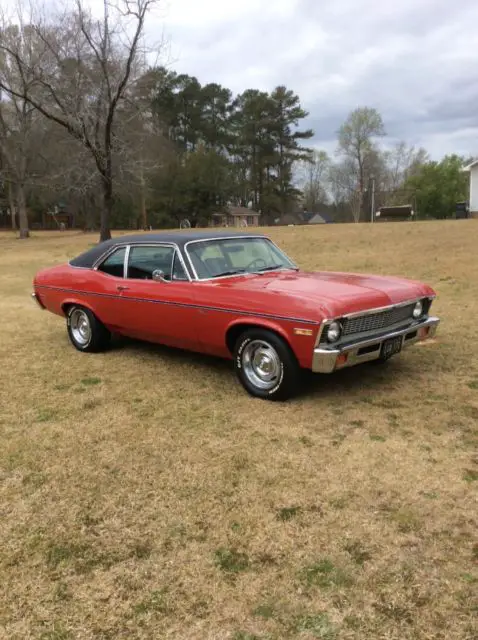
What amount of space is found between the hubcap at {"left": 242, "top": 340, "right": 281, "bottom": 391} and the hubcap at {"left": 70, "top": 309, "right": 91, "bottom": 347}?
8.32ft

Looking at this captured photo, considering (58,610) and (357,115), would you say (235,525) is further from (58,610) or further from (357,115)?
(357,115)

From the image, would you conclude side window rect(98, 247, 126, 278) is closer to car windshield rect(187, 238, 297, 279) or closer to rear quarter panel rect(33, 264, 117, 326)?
rear quarter panel rect(33, 264, 117, 326)

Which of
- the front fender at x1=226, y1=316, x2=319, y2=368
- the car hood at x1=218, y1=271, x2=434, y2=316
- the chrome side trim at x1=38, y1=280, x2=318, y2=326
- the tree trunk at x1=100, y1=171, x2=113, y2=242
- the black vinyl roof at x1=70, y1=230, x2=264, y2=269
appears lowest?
the front fender at x1=226, y1=316, x2=319, y2=368

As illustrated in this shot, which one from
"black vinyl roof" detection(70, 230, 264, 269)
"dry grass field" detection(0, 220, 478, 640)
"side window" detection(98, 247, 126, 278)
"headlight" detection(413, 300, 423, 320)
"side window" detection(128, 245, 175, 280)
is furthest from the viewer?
"side window" detection(98, 247, 126, 278)

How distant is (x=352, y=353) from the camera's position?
4.34 meters

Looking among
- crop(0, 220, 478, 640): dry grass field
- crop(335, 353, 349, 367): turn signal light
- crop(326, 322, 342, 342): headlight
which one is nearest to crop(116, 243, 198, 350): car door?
crop(0, 220, 478, 640): dry grass field

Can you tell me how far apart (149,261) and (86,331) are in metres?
1.43

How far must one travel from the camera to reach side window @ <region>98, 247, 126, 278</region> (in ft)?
20.1

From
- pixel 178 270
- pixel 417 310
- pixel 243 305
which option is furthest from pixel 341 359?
pixel 178 270

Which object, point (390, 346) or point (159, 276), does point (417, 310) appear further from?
point (159, 276)

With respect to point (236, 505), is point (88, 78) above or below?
above

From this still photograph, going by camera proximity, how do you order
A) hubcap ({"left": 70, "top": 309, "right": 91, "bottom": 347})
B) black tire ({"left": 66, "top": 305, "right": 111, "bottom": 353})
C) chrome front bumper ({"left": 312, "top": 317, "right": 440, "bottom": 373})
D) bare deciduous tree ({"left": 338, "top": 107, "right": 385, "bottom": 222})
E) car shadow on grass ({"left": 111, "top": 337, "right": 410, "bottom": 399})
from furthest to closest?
bare deciduous tree ({"left": 338, "top": 107, "right": 385, "bottom": 222}), hubcap ({"left": 70, "top": 309, "right": 91, "bottom": 347}), black tire ({"left": 66, "top": 305, "right": 111, "bottom": 353}), car shadow on grass ({"left": 111, "top": 337, "right": 410, "bottom": 399}), chrome front bumper ({"left": 312, "top": 317, "right": 440, "bottom": 373})

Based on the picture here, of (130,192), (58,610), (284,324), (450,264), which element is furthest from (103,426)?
(130,192)

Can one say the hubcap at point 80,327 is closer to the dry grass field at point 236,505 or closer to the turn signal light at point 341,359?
the dry grass field at point 236,505
